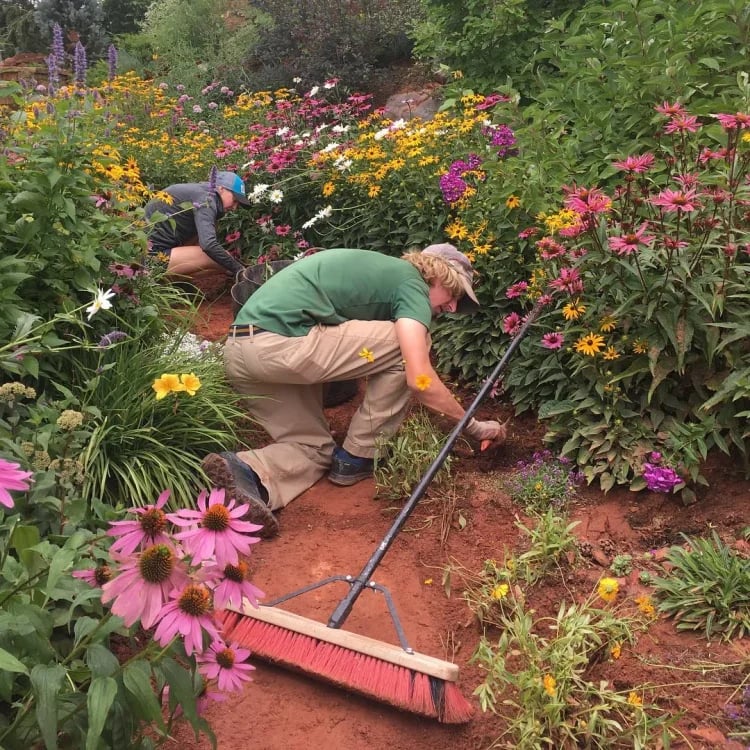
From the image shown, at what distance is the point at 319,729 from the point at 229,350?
1.80 metres

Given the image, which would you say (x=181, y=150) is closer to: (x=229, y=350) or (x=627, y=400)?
(x=229, y=350)

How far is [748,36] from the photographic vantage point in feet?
10.9

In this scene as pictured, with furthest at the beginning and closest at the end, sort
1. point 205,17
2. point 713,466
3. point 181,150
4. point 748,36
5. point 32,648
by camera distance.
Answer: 1. point 205,17
2. point 181,150
3. point 748,36
4. point 713,466
5. point 32,648

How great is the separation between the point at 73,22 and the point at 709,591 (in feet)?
42.9

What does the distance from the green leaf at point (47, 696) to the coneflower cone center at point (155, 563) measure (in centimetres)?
26

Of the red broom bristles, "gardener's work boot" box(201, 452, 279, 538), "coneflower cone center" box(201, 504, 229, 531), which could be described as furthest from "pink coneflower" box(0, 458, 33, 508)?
"gardener's work boot" box(201, 452, 279, 538)

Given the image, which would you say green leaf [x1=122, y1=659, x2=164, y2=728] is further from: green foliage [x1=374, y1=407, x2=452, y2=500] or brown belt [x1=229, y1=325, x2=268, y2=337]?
brown belt [x1=229, y1=325, x2=268, y2=337]

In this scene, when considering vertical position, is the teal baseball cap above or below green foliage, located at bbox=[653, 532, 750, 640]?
above

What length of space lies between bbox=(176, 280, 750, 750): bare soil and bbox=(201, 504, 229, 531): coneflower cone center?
0.97m

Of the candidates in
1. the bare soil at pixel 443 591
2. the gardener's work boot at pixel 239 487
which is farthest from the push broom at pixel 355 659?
the gardener's work boot at pixel 239 487

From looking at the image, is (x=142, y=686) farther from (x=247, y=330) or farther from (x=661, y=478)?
(x=247, y=330)

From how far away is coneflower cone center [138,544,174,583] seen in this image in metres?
1.17

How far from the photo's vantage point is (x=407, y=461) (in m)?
3.21

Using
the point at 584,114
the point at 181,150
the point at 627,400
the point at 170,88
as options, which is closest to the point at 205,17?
the point at 170,88
